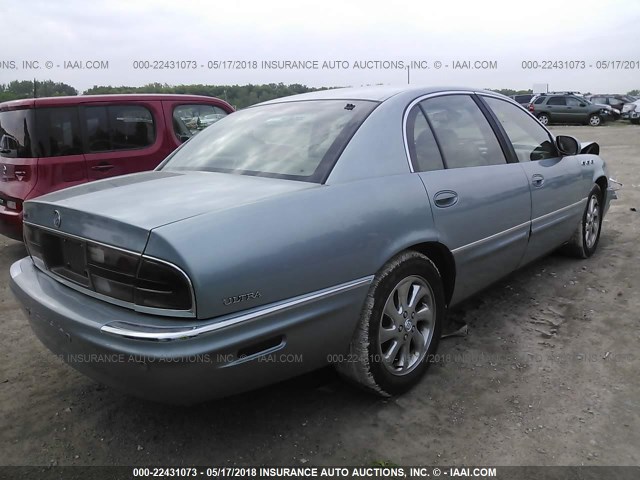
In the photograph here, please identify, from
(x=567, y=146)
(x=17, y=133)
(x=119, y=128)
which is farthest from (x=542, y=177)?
(x=17, y=133)

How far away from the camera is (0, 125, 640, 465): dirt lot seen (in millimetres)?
2178

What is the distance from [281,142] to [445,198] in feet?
2.95

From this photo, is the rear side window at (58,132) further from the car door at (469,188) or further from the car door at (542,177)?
the car door at (542,177)

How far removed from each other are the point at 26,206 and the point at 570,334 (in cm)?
314

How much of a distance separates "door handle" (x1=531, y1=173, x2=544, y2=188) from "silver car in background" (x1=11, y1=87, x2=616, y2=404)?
0.27 ft

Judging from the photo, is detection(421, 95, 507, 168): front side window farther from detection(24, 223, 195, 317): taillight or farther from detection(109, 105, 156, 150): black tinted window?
detection(109, 105, 156, 150): black tinted window

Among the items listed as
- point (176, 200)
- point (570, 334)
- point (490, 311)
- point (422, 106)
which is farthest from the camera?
point (490, 311)

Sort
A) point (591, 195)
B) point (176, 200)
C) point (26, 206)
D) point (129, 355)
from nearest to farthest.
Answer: point (129, 355), point (176, 200), point (26, 206), point (591, 195)

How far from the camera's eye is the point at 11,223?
4.85m

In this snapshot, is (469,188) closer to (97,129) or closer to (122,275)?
(122,275)

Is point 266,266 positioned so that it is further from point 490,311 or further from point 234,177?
point 490,311

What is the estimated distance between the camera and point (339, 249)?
2.11m

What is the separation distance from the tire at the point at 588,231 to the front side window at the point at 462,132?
5.19 ft

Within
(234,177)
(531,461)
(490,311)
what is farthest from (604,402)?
(234,177)
